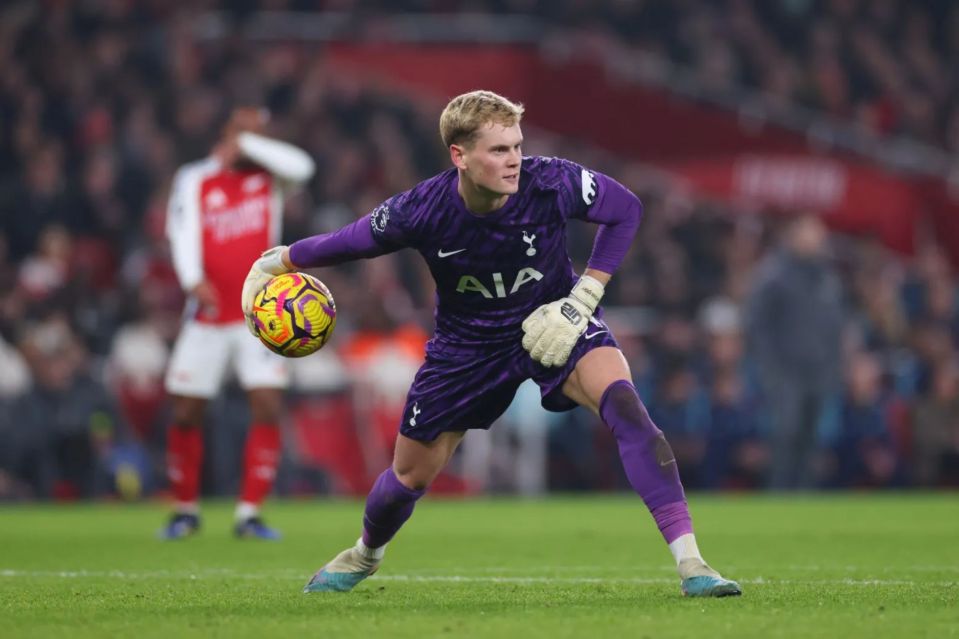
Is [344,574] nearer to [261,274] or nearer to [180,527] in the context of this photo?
[261,274]

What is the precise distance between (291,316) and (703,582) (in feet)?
6.65

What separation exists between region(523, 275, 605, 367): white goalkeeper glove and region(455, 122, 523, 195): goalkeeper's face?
0.49m

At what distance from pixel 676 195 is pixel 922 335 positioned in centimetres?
440

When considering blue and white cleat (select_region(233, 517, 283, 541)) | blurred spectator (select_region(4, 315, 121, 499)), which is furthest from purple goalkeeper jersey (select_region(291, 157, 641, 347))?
blurred spectator (select_region(4, 315, 121, 499))

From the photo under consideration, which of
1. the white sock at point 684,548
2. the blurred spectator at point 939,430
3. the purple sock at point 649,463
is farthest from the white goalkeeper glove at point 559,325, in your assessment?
the blurred spectator at point 939,430

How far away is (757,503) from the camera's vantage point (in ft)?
46.4

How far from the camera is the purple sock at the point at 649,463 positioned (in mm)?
6316

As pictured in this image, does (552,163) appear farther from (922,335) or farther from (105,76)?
(105,76)

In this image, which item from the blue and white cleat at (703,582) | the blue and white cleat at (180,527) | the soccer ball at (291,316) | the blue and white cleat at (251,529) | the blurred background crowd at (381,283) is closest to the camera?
the blue and white cleat at (703,582)

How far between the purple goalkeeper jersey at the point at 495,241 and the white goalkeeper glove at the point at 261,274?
14cm

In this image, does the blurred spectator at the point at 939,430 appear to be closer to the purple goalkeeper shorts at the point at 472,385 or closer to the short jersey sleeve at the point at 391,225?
the purple goalkeeper shorts at the point at 472,385

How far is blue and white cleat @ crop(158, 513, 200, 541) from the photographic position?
10601mm

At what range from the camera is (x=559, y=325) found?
21.3ft

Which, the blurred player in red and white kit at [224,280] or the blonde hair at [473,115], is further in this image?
the blurred player in red and white kit at [224,280]
